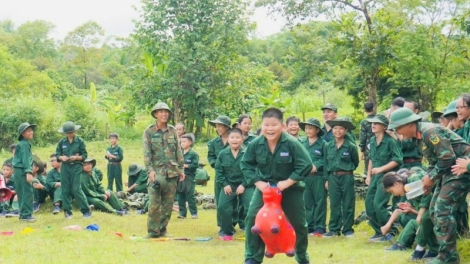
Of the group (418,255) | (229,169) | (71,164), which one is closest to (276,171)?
(418,255)

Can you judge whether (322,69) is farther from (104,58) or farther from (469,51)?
(104,58)

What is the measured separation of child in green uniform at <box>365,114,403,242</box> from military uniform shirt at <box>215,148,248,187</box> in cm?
195

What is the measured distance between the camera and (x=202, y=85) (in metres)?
24.0

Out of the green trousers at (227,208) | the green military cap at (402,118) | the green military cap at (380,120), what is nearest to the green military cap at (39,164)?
the green trousers at (227,208)

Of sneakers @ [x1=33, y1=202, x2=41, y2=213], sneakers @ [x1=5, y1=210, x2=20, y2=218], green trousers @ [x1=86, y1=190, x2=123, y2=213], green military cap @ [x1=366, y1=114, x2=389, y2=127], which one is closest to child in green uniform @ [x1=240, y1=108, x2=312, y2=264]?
green military cap @ [x1=366, y1=114, x2=389, y2=127]

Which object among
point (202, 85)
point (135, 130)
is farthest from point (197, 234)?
point (135, 130)

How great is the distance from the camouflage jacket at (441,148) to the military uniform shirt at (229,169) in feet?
12.6

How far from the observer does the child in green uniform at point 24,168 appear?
35.1 ft

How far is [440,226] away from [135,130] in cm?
2443

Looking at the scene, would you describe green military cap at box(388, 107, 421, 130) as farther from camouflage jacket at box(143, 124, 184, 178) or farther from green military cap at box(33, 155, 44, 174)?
green military cap at box(33, 155, 44, 174)

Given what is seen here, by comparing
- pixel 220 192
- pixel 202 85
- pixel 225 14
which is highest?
pixel 225 14

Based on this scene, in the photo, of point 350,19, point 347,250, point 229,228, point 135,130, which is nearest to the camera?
point 347,250

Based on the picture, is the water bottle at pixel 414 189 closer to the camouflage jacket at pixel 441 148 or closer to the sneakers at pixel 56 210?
the camouflage jacket at pixel 441 148

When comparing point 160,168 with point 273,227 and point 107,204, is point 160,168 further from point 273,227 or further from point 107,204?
point 273,227
